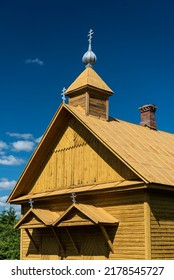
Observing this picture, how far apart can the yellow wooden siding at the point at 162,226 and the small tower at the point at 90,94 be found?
6343 millimetres

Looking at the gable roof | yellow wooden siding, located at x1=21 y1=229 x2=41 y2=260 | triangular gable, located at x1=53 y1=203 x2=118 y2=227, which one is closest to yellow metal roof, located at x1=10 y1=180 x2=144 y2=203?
the gable roof

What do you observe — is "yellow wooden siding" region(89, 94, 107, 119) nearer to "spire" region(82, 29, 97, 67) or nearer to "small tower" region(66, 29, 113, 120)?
"small tower" region(66, 29, 113, 120)

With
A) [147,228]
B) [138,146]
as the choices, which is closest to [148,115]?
[138,146]

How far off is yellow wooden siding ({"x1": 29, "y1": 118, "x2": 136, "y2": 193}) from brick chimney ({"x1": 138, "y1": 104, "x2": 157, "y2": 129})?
19.7 feet

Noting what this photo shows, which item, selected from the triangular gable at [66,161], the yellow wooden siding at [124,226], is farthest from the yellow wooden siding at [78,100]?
the yellow wooden siding at [124,226]

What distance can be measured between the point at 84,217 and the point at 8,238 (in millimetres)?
15685

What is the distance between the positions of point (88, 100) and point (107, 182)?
497 cm

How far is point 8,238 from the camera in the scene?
115 ft

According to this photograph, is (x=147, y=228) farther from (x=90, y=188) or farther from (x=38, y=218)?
(x=38, y=218)

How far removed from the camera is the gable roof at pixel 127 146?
20.5m

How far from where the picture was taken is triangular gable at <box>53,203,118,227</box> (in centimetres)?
2047
